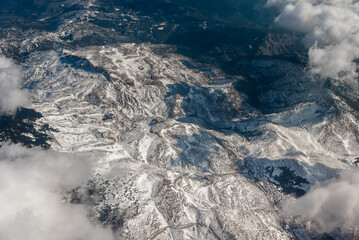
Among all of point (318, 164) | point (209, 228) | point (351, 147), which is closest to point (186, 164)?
point (209, 228)

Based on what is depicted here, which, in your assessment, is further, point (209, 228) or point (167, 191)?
point (167, 191)

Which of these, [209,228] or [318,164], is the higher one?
[318,164]

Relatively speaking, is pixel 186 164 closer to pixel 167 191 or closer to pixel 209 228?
pixel 167 191

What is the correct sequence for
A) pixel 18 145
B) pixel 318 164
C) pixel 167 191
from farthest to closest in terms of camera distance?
pixel 318 164, pixel 18 145, pixel 167 191

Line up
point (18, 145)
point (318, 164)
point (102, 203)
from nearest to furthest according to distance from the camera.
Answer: point (102, 203), point (18, 145), point (318, 164)

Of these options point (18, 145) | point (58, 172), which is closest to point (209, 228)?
point (58, 172)

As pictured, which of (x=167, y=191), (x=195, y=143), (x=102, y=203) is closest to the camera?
(x=102, y=203)

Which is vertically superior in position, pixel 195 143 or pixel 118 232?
pixel 195 143

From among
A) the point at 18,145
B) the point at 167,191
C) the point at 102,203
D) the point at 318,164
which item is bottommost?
the point at 18,145

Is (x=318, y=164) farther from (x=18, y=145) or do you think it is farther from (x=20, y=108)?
(x=20, y=108)
